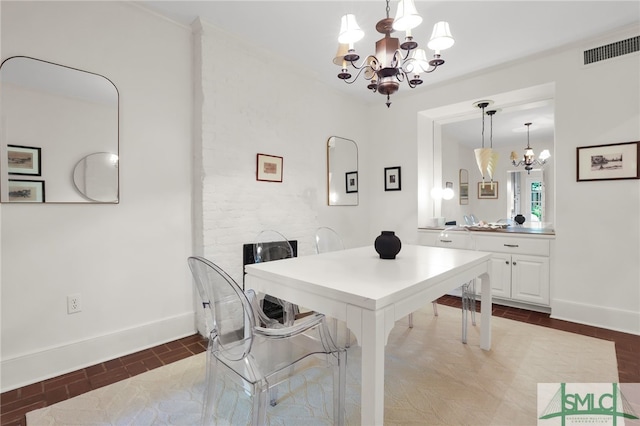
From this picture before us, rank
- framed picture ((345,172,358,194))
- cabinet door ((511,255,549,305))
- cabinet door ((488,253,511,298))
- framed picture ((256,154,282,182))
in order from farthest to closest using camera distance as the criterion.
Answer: framed picture ((345,172,358,194)), cabinet door ((488,253,511,298)), cabinet door ((511,255,549,305)), framed picture ((256,154,282,182))

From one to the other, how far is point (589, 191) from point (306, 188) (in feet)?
9.02

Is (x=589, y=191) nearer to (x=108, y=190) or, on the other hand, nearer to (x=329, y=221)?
(x=329, y=221)

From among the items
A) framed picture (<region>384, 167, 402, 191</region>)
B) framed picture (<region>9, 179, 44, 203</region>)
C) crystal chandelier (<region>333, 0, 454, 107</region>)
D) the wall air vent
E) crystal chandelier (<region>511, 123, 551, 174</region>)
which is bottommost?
framed picture (<region>9, 179, 44, 203</region>)

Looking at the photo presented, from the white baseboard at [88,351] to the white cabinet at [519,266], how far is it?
3192 mm

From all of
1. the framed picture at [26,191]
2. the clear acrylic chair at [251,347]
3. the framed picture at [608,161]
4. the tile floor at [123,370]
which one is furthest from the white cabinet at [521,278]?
the framed picture at [26,191]

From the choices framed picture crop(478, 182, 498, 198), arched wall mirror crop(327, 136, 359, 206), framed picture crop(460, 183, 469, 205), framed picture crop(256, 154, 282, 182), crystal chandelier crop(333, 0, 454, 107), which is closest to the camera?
crystal chandelier crop(333, 0, 454, 107)

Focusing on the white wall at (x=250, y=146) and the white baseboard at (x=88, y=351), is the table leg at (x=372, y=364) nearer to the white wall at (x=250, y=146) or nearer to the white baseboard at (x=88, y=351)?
the white wall at (x=250, y=146)

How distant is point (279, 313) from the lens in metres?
2.68

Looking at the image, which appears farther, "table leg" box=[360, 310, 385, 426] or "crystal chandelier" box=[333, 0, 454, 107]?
"crystal chandelier" box=[333, 0, 454, 107]

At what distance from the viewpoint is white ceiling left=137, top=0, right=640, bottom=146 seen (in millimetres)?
2357

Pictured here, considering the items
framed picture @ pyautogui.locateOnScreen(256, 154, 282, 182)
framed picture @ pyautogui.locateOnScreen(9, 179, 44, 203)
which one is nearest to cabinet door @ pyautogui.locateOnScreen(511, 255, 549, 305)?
framed picture @ pyautogui.locateOnScreen(256, 154, 282, 182)

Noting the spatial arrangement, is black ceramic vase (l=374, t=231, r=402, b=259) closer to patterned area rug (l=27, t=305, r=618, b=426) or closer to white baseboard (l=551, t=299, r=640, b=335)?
patterned area rug (l=27, t=305, r=618, b=426)

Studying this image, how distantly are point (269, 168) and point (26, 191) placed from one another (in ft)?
5.91

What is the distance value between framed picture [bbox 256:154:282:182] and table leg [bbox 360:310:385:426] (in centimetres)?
211
